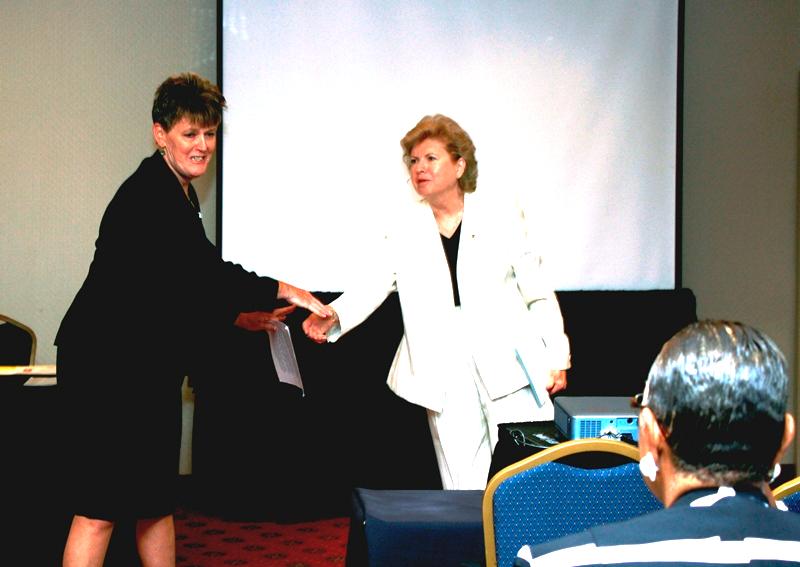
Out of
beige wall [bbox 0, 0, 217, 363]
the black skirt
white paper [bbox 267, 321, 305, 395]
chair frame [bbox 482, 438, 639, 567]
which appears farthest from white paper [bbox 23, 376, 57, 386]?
chair frame [bbox 482, 438, 639, 567]

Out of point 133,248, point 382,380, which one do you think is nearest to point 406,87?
point 382,380

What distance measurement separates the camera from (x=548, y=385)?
12.7 feet

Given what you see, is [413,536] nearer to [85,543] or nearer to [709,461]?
[709,461]

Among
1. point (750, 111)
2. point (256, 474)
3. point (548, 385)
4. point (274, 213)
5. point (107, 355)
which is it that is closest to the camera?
point (107, 355)

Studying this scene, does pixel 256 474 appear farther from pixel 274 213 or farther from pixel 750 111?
pixel 750 111

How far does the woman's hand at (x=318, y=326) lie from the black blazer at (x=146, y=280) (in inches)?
37.2

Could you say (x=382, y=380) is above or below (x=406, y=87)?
below

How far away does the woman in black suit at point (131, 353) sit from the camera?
2975 mm

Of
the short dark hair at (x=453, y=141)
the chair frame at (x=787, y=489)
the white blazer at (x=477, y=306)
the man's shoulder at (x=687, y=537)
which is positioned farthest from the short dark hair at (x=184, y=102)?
the man's shoulder at (x=687, y=537)

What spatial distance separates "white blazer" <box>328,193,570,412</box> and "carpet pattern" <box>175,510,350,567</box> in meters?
0.85

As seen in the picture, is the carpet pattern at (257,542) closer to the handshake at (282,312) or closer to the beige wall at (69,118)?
the handshake at (282,312)

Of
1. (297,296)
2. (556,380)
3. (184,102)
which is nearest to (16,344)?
(297,296)

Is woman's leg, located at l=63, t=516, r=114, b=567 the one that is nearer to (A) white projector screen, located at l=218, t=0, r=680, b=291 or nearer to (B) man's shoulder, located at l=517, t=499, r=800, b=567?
(B) man's shoulder, located at l=517, t=499, r=800, b=567

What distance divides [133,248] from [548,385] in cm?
158
